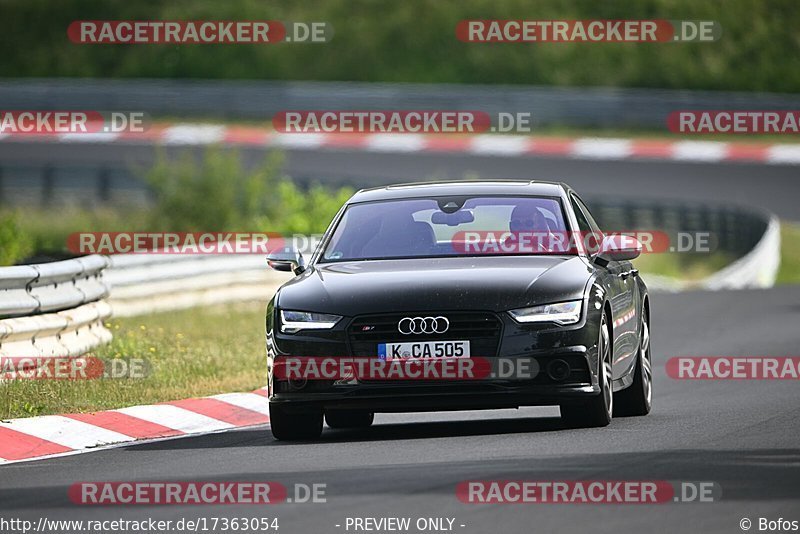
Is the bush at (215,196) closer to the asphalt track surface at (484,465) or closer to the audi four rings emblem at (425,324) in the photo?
the asphalt track surface at (484,465)

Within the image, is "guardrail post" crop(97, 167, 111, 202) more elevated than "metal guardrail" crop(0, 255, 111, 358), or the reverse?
"guardrail post" crop(97, 167, 111, 202)

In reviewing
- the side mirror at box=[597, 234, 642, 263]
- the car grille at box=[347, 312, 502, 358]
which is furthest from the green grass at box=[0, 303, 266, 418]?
the side mirror at box=[597, 234, 642, 263]

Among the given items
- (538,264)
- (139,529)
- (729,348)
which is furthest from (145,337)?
(139,529)

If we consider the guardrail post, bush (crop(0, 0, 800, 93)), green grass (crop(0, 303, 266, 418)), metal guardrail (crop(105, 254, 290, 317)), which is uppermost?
bush (crop(0, 0, 800, 93))

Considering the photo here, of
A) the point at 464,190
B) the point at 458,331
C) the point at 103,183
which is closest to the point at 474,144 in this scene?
the point at 103,183

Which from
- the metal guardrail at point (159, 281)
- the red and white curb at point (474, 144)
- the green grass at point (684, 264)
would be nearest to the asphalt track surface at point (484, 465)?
A: the metal guardrail at point (159, 281)

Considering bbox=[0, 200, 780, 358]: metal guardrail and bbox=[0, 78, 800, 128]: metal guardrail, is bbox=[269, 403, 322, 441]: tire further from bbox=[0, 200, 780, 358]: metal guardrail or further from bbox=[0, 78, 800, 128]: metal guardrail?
bbox=[0, 78, 800, 128]: metal guardrail

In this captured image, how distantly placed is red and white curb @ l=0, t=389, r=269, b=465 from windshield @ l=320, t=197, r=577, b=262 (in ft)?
5.28

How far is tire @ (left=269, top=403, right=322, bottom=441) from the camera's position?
444 inches

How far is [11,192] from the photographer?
129 ft

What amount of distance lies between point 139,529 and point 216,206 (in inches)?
918

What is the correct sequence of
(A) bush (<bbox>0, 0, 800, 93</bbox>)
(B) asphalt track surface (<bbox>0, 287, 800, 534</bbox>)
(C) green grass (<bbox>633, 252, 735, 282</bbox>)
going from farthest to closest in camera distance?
(A) bush (<bbox>0, 0, 800, 93</bbox>) → (C) green grass (<bbox>633, 252, 735, 282</bbox>) → (B) asphalt track surface (<bbox>0, 287, 800, 534</bbox>)

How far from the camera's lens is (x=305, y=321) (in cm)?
1091

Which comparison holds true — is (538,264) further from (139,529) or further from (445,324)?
(139,529)
